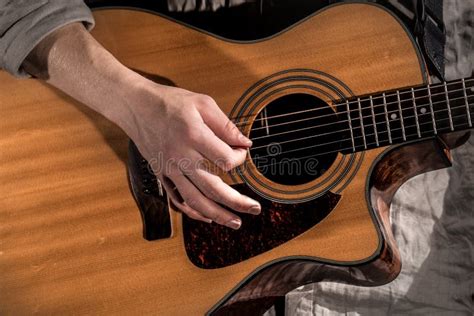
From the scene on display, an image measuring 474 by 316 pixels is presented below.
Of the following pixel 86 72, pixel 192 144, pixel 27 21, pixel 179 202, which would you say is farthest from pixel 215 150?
pixel 27 21

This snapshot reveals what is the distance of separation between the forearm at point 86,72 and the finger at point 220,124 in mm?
138

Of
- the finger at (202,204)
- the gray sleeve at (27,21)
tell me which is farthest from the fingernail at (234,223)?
the gray sleeve at (27,21)

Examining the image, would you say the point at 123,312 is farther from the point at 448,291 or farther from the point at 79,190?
the point at 448,291

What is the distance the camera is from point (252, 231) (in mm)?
974

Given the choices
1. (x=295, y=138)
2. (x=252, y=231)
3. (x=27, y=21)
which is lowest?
(x=252, y=231)

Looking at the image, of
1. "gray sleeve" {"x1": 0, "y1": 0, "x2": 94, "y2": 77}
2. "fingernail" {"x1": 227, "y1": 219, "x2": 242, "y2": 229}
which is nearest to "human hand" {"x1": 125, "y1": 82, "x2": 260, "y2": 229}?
"fingernail" {"x1": 227, "y1": 219, "x2": 242, "y2": 229}

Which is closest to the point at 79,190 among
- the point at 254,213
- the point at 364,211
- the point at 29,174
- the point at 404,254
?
the point at 29,174

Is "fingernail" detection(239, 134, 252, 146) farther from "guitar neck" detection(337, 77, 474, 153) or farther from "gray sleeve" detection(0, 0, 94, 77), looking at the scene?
"gray sleeve" detection(0, 0, 94, 77)

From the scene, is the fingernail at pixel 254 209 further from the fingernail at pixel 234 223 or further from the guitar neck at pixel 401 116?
the guitar neck at pixel 401 116

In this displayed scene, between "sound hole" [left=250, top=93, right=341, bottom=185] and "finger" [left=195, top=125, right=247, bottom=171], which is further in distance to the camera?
"sound hole" [left=250, top=93, right=341, bottom=185]

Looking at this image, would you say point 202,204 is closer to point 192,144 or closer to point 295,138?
point 192,144

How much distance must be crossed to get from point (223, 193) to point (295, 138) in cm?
19

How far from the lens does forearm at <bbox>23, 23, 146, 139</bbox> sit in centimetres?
96

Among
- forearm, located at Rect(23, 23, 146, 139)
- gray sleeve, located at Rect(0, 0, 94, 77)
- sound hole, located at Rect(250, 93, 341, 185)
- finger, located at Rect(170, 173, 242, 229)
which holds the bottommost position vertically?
finger, located at Rect(170, 173, 242, 229)
